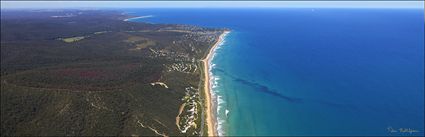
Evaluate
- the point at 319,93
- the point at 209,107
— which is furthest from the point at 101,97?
the point at 319,93

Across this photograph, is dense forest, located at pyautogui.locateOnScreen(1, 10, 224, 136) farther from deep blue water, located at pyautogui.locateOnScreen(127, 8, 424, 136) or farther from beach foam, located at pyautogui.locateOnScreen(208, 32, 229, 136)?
deep blue water, located at pyautogui.locateOnScreen(127, 8, 424, 136)

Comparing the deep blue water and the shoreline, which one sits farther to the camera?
the deep blue water

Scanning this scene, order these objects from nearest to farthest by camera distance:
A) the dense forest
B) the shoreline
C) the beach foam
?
1. the dense forest
2. the shoreline
3. the beach foam

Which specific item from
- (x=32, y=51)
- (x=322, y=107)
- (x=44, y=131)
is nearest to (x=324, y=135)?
(x=322, y=107)

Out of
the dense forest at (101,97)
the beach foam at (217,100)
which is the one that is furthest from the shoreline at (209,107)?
the dense forest at (101,97)

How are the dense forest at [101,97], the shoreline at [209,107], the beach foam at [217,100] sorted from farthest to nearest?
the beach foam at [217,100] → the shoreline at [209,107] → the dense forest at [101,97]

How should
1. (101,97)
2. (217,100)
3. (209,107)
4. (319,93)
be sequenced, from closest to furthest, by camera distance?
1. (101,97)
2. (209,107)
3. (217,100)
4. (319,93)

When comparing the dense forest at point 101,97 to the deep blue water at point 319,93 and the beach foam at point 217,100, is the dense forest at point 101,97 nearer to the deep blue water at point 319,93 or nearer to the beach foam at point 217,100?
the beach foam at point 217,100

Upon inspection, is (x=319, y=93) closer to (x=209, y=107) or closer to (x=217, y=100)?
(x=217, y=100)

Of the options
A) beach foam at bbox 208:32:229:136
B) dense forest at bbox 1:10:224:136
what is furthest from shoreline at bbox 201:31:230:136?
dense forest at bbox 1:10:224:136

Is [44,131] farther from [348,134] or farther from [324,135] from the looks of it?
[348,134]

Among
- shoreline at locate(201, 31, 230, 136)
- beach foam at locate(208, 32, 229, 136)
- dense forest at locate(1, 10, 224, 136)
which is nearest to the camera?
dense forest at locate(1, 10, 224, 136)
